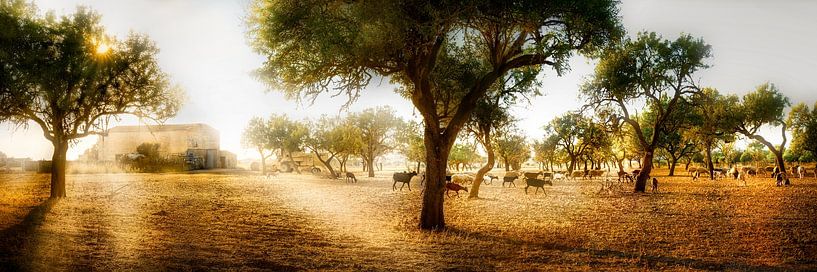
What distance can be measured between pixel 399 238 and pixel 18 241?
865 centimetres

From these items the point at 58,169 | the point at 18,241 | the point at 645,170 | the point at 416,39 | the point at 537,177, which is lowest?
the point at 18,241

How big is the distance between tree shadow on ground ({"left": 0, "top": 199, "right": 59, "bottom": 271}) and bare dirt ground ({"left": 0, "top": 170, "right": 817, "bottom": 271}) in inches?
1.2

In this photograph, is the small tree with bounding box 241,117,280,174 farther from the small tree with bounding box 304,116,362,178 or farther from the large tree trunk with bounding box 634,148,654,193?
the large tree trunk with bounding box 634,148,654,193

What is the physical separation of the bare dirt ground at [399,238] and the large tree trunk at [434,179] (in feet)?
1.85

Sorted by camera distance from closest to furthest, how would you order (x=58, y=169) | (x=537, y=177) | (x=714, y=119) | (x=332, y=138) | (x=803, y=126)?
(x=58, y=169) → (x=714, y=119) → (x=537, y=177) → (x=332, y=138) → (x=803, y=126)

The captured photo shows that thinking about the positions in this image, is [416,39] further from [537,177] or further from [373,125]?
[373,125]

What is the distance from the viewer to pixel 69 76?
19.3 meters

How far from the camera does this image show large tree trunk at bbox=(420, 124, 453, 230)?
13211mm

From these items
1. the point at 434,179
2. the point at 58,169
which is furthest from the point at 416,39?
the point at 58,169

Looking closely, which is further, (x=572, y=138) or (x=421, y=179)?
(x=572, y=138)

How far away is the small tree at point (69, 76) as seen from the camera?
59.9ft

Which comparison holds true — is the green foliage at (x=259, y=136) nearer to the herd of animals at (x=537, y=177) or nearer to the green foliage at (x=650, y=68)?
the herd of animals at (x=537, y=177)

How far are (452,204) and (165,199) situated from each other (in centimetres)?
1380

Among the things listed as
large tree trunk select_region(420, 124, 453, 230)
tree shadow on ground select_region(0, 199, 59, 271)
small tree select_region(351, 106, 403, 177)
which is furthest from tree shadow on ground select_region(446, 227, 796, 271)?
small tree select_region(351, 106, 403, 177)
